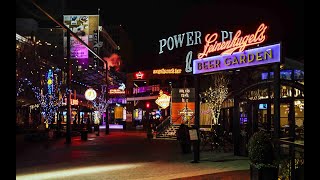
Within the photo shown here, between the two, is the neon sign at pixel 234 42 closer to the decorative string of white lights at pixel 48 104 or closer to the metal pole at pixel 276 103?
the metal pole at pixel 276 103

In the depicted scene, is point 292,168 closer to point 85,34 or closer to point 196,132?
point 196,132

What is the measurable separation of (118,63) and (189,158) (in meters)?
116

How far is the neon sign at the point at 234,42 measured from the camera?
56.0 feet

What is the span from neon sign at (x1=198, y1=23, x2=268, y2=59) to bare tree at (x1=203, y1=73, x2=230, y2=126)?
20331 mm

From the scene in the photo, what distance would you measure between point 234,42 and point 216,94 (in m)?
24.0

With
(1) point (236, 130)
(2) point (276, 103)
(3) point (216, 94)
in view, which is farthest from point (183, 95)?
(2) point (276, 103)

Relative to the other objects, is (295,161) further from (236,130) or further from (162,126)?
(162,126)

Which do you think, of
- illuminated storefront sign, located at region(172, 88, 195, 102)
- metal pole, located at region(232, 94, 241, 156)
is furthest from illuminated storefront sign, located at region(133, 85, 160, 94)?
metal pole, located at region(232, 94, 241, 156)

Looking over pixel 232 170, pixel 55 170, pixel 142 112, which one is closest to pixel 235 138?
pixel 232 170

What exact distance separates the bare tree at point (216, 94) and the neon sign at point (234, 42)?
66.7ft

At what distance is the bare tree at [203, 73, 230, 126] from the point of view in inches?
1602

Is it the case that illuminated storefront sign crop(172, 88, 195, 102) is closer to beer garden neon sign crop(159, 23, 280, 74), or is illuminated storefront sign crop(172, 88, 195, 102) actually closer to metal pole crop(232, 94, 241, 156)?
metal pole crop(232, 94, 241, 156)

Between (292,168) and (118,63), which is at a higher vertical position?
(118,63)

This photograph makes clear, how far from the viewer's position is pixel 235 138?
66.2 feet
